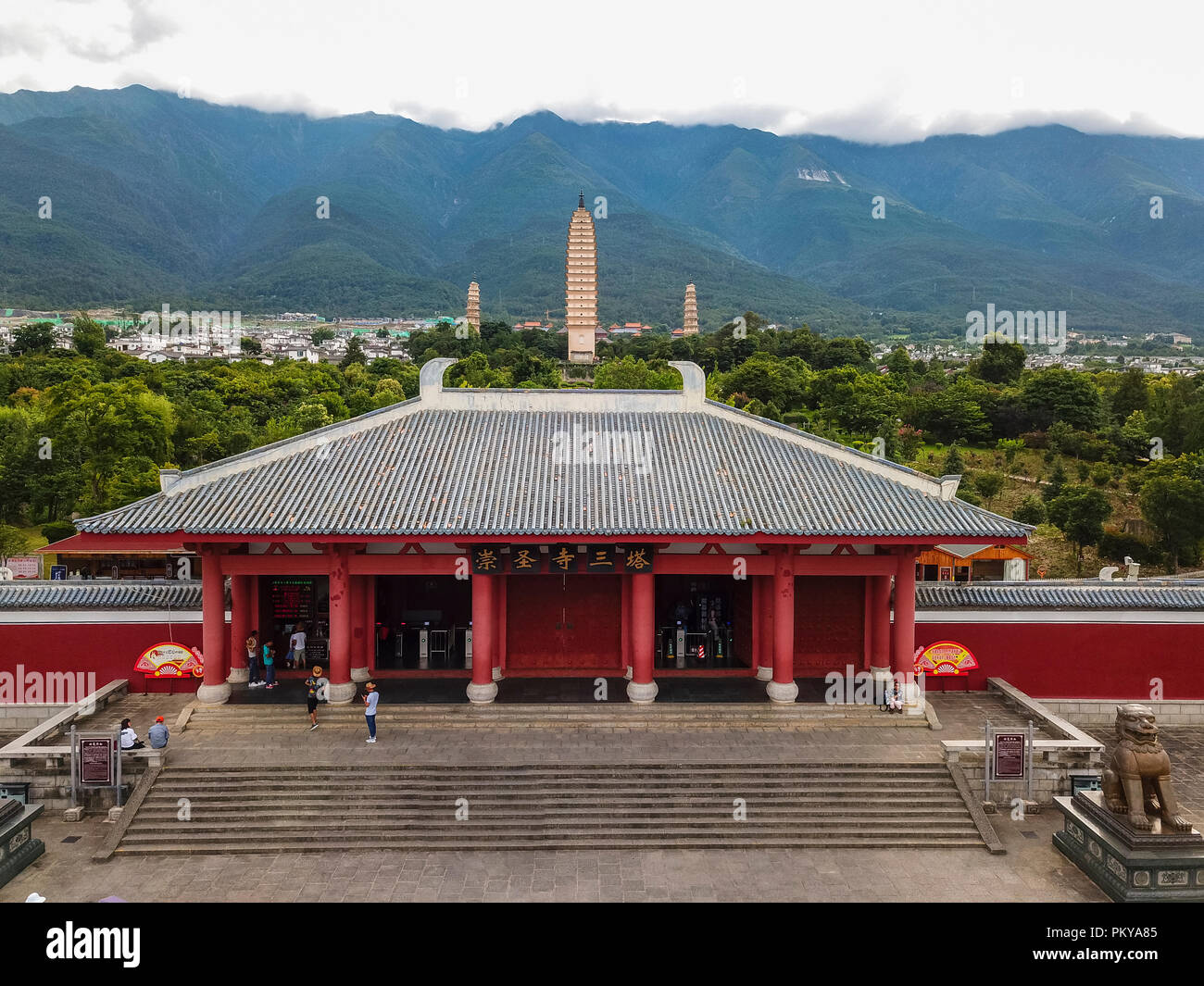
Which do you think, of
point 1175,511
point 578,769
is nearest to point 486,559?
point 578,769

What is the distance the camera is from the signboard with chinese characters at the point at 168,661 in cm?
1898

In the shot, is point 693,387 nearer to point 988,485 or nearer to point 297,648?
point 297,648

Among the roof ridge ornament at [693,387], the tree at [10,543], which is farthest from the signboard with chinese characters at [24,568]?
the roof ridge ornament at [693,387]

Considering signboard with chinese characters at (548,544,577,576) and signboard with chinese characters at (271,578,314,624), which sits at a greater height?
signboard with chinese characters at (548,544,577,576)

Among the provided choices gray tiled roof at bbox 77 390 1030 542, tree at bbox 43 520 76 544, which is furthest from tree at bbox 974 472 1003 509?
tree at bbox 43 520 76 544

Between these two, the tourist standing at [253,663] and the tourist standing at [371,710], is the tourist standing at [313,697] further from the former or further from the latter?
the tourist standing at [253,663]

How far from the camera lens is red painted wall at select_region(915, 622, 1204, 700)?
19.6m

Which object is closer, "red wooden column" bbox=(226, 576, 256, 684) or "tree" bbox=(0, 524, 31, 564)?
"red wooden column" bbox=(226, 576, 256, 684)

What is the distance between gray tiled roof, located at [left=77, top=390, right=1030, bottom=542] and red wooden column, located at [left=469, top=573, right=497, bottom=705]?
6.38ft

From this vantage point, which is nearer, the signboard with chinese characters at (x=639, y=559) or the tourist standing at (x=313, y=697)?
the tourist standing at (x=313, y=697)

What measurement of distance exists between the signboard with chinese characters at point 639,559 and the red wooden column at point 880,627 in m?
5.29

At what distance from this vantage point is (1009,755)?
15414 mm

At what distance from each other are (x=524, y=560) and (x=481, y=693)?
9.65 feet

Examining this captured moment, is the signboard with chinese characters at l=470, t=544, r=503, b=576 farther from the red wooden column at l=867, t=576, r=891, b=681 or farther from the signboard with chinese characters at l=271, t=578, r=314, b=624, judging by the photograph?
the red wooden column at l=867, t=576, r=891, b=681
